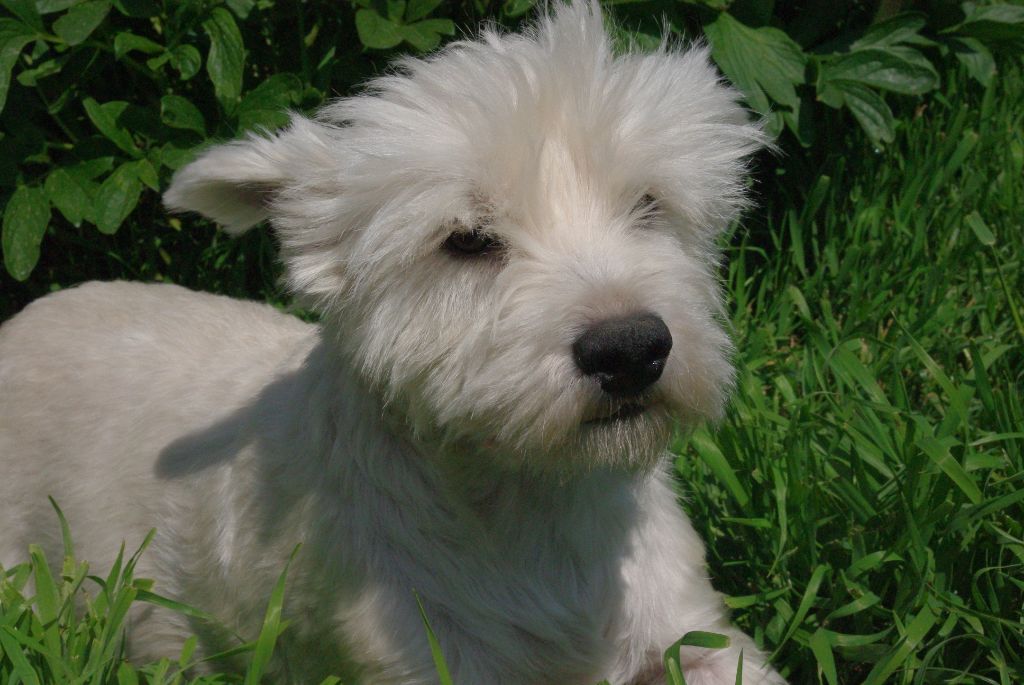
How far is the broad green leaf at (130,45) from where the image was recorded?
13.9ft

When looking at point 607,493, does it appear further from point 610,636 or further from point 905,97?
point 905,97

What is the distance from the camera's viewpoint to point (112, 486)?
12.1ft

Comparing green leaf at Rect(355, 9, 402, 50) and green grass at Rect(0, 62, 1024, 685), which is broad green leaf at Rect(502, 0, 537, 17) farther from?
green grass at Rect(0, 62, 1024, 685)

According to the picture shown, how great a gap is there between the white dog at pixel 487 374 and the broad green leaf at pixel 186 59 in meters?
1.40

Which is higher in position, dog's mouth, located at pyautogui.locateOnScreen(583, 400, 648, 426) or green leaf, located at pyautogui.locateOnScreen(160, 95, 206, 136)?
green leaf, located at pyautogui.locateOnScreen(160, 95, 206, 136)

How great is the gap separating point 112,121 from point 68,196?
1.18 ft

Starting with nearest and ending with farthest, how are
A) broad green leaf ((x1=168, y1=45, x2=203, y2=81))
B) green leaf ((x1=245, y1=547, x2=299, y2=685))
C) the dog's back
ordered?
1. green leaf ((x1=245, y1=547, x2=299, y2=685))
2. the dog's back
3. broad green leaf ((x1=168, y1=45, x2=203, y2=81))

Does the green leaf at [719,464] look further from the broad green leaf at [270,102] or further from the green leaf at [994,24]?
the green leaf at [994,24]

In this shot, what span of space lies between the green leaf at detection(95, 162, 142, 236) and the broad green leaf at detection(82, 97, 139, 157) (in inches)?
4.4

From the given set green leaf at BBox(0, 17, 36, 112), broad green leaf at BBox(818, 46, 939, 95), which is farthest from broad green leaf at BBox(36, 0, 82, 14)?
broad green leaf at BBox(818, 46, 939, 95)

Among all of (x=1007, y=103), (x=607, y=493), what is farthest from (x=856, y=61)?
(x=607, y=493)

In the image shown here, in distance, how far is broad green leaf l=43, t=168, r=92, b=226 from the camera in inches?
177

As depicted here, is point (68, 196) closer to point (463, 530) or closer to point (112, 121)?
point (112, 121)

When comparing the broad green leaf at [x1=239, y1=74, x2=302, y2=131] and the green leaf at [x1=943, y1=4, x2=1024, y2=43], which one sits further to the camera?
the green leaf at [x1=943, y1=4, x2=1024, y2=43]
